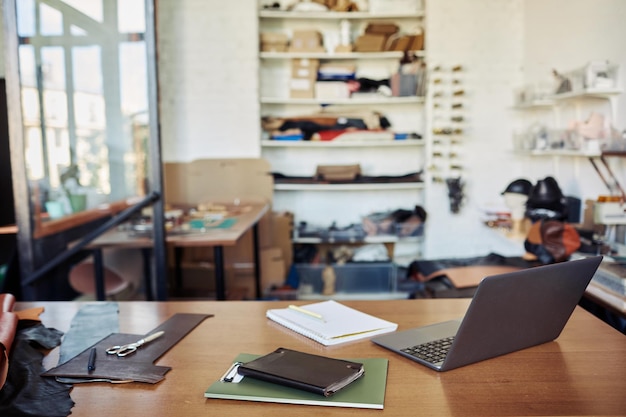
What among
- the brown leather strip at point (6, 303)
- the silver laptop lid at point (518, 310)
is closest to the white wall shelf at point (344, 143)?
the brown leather strip at point (6, 303)

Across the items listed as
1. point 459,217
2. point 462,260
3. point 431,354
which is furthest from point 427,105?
point 431,354

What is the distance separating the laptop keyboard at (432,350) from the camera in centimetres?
132

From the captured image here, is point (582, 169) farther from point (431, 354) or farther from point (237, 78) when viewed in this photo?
point (431, 354)

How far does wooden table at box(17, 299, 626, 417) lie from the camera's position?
1.09 m

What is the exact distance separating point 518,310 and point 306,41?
4170 millimetres

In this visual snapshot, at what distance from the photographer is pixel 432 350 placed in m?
1.37

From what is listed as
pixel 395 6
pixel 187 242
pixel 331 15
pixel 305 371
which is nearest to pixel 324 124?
pixel 331 15

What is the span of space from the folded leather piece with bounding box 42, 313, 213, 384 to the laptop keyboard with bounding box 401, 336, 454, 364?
0.53 meters

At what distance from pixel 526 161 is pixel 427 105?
927 millimetres

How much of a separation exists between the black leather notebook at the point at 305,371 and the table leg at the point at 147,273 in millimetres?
2540

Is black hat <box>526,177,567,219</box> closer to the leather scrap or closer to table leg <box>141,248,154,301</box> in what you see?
table leg <box>141,248,154,301</box>

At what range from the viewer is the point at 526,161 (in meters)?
5.09

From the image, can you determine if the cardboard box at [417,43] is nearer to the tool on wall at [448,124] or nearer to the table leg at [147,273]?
the tool on wall at [448,124]

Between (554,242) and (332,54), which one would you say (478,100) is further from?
(554,242)
